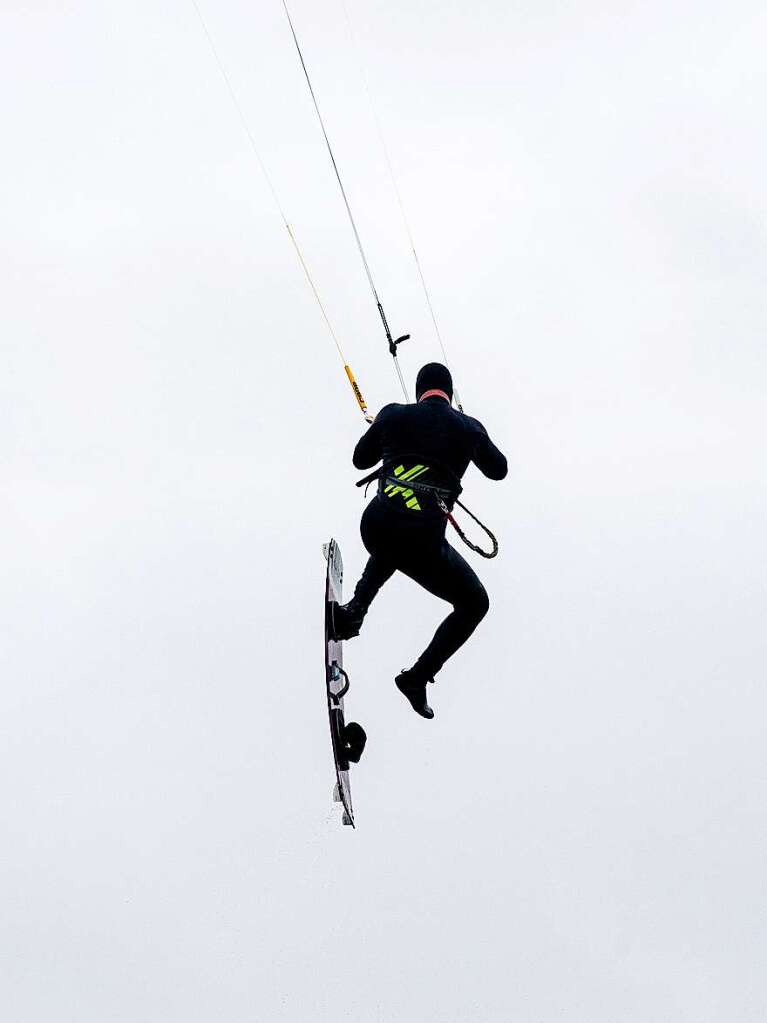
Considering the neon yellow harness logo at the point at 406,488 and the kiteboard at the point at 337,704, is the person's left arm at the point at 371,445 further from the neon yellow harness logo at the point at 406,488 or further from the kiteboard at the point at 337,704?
the kiteboard at the point at 337,704

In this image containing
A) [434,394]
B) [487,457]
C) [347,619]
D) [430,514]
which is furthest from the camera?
[347,619]

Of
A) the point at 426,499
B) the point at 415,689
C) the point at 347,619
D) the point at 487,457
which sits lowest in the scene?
the point at 415,689

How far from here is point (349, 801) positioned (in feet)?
30.7

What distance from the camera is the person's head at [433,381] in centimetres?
785

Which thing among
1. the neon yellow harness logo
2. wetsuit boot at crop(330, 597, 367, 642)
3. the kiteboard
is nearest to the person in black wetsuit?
the neon yellow harness logo

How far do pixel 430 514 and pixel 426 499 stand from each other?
0.11m

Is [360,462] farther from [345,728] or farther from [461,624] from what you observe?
[345,728]

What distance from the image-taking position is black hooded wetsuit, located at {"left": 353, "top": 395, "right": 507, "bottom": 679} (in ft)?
24.8

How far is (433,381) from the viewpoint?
7848 millimetres

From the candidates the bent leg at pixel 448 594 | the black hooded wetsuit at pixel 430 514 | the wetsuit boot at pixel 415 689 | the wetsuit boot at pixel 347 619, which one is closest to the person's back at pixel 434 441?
the black hooded wetsuit at pixel 430 514

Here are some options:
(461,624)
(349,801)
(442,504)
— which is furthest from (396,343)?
(349,801)

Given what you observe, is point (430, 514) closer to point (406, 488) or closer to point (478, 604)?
point (406, 488)

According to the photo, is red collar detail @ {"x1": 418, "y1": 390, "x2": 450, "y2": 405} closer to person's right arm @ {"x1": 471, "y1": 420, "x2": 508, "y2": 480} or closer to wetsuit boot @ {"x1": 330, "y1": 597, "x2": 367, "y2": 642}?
person's right arm @ {"x1": 471, "y1": 420, "x2": 508, "y2": 480}

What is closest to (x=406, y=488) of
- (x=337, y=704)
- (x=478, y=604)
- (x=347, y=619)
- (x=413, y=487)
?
(x=413, y=487)
